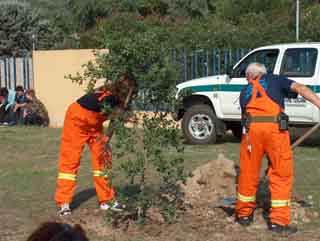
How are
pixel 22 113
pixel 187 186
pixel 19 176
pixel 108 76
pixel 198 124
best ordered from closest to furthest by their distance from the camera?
pixel 108 76 < pixel 187 186 < pixel 19 176 < pixel 198 124 < pixel 22 113

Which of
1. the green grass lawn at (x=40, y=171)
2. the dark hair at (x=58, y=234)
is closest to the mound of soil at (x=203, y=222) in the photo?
the green grass lawn at (x=40, y=171)

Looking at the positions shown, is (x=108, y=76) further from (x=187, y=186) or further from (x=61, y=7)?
(x=61, y=7)

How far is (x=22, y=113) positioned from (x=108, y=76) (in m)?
11.9

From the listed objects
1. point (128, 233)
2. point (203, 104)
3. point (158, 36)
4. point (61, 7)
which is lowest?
point (128, 233)

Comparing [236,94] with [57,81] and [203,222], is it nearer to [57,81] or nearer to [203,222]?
[203,222]

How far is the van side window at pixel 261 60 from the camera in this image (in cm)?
1360

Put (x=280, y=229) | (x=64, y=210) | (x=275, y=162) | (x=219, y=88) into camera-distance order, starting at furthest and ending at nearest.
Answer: (x=219, y=88), (x=64, y=210), (x=280, y=229), (x=275, y=162)

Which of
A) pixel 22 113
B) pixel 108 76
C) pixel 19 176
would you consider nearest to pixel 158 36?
pixel 108 76

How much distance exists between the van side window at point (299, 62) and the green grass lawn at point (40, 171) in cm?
139

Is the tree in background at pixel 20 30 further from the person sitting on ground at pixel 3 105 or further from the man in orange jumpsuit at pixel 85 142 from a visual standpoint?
the man in orange jumpsuit at pixel 85 142

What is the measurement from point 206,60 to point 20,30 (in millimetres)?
15599

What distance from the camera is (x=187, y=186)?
29.1 ft

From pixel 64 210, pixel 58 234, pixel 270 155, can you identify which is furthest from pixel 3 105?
pixel 58 234

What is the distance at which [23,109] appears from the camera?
1877cm
